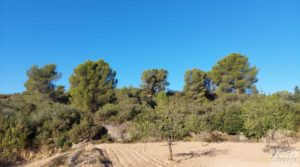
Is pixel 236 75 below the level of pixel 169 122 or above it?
above

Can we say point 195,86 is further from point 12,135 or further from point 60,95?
point 12,135

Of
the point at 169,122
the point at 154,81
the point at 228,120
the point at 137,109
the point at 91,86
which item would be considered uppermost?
the point at 154,81

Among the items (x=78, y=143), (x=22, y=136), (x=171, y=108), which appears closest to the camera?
(x=171, y=108)

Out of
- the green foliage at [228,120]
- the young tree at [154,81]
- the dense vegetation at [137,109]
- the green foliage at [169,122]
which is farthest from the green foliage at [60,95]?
the green foliage at [169,122]

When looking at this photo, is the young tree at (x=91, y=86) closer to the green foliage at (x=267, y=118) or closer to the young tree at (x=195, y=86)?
the young tree at (x=195, y=86)

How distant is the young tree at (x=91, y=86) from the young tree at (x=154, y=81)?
8762 mm

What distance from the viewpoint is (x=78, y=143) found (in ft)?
73.6

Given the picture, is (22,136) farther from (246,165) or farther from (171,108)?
(246,165)

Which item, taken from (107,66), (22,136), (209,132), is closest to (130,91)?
(107,66)

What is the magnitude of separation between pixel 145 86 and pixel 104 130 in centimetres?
1543

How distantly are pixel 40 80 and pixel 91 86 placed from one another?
8.84 metres

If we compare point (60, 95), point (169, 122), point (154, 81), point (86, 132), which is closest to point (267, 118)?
point (169, 122)

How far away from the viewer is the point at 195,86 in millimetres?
36312

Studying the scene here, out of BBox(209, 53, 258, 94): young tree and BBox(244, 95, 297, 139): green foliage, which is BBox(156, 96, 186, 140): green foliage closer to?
BBox(244, 95, 297, 139): green foliage
